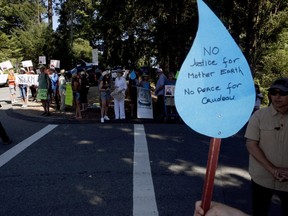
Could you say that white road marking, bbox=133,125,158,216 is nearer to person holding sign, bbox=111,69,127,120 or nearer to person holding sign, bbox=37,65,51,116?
person holding sign, bbox=111,69,127,120

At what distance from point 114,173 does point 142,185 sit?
76cm

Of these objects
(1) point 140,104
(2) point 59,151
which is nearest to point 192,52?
(2) point 59,151

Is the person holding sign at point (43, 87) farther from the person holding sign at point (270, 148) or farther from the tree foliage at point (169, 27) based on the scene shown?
the person holding sign at point (270, 148)

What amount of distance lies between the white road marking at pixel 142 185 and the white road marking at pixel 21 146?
2506mm

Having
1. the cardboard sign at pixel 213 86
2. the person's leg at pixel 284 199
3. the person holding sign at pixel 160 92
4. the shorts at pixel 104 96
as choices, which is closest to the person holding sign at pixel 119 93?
the shorts at pixel 104 96

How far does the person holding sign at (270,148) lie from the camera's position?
2.71 meters

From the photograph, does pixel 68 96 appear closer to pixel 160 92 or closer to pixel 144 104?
pixel 144 104

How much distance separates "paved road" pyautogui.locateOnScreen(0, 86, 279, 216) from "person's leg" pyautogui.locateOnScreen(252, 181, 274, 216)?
1.52 metres

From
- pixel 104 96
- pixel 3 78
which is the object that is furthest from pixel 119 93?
pixel 3 78

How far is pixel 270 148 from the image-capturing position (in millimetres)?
2818

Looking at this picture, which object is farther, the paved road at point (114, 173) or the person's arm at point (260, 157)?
the paved road at point (114, 173)

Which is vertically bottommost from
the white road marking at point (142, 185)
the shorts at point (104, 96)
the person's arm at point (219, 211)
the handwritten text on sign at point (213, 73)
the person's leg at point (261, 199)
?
the white road marking at point (142, 185)

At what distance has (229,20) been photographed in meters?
12.5

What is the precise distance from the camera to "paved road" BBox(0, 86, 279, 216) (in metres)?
4.56
